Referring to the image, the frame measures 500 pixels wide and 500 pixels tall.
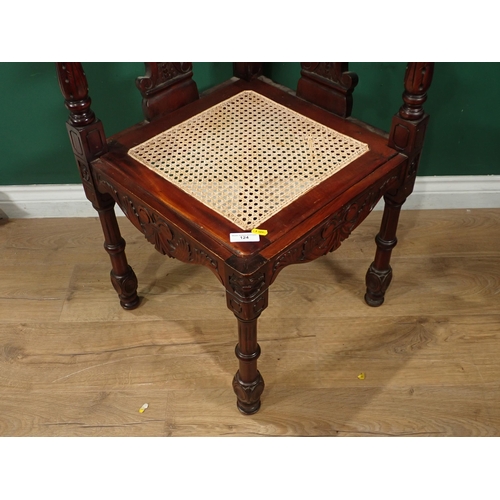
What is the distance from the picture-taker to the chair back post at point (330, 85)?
49.1 inches

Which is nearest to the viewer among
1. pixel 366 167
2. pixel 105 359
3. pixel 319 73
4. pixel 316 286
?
pixel 366 167

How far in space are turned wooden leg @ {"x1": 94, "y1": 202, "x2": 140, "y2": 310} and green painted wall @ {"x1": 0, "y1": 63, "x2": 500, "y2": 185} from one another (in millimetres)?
399

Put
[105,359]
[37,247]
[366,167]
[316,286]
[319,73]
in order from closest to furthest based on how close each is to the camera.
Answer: [366,167]
[319,73]
[105,359]
[316,286]
[37,247]

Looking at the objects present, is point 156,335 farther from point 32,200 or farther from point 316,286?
point 32,200

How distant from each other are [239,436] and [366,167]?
652 millimetres

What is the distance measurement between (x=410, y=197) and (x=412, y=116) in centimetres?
68

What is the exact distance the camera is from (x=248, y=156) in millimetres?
1199

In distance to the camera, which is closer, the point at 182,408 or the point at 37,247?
the point at 182,408

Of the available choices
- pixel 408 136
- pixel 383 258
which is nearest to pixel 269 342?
pixel 383 258

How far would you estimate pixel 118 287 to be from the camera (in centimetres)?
151

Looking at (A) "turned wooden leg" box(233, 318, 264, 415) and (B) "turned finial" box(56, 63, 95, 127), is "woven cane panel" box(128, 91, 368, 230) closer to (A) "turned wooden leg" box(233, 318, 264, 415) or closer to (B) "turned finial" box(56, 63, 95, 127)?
(B) "turned finial" box(56, 63, 95, 127)

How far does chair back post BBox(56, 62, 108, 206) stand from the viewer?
3.61 ft

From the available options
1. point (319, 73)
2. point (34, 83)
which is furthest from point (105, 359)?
point (319, 73)

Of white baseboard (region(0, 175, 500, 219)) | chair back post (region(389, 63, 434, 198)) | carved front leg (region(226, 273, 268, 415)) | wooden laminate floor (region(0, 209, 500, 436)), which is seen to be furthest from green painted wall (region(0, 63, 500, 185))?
carved front leg (region(226, 273, 268, 415))
